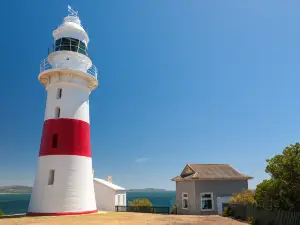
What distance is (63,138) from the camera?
63.3 feet

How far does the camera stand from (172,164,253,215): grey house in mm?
25016

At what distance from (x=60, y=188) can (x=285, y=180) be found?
47.8 feet

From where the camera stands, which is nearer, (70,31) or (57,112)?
(57,112)

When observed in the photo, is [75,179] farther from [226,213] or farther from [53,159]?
[226,213]

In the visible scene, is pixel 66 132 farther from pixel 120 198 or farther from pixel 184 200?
pixel 184 200

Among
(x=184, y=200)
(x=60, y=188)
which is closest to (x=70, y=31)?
(x=60, y=188)

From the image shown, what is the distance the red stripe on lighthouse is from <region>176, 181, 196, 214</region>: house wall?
1117cm

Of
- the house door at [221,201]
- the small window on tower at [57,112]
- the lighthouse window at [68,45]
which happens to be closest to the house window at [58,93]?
the small window on tower at [57,112]

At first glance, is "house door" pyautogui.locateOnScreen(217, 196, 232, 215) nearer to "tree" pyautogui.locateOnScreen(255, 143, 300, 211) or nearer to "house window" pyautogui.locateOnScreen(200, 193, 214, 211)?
"house window" pyautogui.locateOnScreen(200, 193, 214, 211)

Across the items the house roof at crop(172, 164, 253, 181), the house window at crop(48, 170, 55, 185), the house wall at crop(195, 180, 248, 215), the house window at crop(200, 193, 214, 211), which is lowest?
the house window at crop(200, 193, 214, 211)

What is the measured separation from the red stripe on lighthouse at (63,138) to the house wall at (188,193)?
11.2 metres

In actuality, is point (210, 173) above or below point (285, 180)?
above

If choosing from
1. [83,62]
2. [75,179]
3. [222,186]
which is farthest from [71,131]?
[222,186]

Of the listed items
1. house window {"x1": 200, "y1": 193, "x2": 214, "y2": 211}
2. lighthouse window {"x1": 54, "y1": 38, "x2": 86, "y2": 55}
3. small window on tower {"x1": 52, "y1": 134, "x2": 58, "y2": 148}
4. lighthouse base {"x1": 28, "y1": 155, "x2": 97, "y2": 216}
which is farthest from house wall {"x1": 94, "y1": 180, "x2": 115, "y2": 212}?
lighthouse window {"x1": 54, "y1": 38, "x2": 86, "y2": 55}
